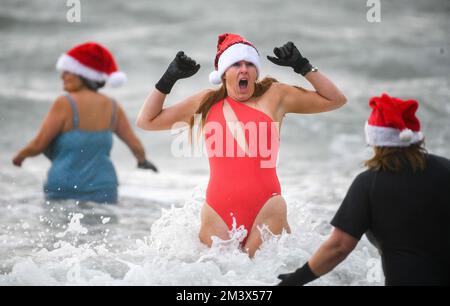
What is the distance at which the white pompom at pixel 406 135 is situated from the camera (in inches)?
152

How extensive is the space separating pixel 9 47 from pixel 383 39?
9.08 meters

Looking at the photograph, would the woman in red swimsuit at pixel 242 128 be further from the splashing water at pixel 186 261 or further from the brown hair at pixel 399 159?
the brown hair at pixel 399 159

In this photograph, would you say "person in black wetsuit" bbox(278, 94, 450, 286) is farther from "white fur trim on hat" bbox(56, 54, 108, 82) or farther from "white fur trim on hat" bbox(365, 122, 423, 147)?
"white fur trim on hat" bbox(56, 54, 108, 82)

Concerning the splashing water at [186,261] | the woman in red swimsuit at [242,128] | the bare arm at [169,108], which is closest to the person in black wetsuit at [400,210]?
the splashing water at [186,261]

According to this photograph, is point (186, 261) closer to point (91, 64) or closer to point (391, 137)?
point (391, 137)

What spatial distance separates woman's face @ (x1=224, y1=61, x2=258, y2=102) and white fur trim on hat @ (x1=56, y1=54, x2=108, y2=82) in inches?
92.1

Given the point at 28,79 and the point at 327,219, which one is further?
the point at 28,79

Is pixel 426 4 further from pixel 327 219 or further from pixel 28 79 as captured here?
pixel 327 219

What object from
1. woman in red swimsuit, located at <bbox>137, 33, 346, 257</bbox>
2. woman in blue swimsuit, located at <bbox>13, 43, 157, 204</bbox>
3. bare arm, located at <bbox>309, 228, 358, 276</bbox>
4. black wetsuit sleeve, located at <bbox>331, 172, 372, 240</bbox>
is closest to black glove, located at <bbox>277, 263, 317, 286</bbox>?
bare arm, located at <bbox>309, 228, 358, 276</bbox>

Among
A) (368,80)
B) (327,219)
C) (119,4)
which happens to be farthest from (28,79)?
(327,219)

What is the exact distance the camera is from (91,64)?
719 centimetres

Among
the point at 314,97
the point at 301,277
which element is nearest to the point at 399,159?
the point at 301,277

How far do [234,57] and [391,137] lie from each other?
5.25 feet
